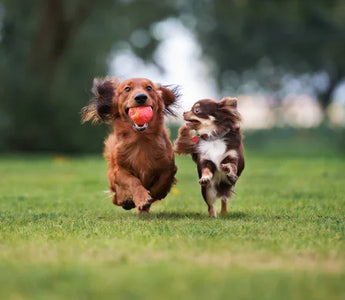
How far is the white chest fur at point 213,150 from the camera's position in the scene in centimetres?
589

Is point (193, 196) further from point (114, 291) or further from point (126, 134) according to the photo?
point (114, 291)

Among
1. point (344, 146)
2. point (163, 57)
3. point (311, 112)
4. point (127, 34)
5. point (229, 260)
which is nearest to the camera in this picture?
point (229, 260)

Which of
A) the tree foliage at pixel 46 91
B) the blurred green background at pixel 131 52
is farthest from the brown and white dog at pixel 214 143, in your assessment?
the tree foliage at pixel 46 91

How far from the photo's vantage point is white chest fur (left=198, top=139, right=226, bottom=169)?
5.89 meters

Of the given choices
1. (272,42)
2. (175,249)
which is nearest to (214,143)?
(175,249)

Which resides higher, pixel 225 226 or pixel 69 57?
pixel 69 57

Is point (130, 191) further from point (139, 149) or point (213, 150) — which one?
point (213, 150)

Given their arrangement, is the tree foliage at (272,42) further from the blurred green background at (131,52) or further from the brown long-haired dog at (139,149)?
the brown long-haired dog at (139,149)

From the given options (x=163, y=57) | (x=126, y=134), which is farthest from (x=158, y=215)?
(x=163, y=57)

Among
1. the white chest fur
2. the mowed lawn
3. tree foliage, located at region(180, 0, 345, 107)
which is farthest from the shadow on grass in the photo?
tree foliage, located at region(180, 0, 345, 107)

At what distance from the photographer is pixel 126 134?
6328 mm

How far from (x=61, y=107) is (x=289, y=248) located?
17.5 metres

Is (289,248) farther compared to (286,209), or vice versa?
(286,209)

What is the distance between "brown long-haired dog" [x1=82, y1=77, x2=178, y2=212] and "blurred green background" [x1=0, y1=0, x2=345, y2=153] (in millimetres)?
6733
